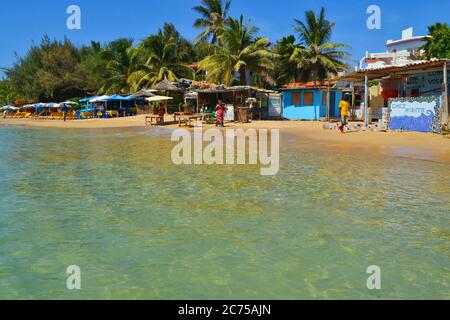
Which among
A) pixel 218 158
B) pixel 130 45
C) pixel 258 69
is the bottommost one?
pixel 218 158

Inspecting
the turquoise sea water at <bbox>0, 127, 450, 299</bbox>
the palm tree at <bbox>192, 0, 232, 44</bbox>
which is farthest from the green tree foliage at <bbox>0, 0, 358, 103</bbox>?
the turquoise sea water at <bbox>0, 127, 450, 299</bbox>

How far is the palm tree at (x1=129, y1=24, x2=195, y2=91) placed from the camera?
4166cm

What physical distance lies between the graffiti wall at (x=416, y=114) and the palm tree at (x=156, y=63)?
24.2 metres

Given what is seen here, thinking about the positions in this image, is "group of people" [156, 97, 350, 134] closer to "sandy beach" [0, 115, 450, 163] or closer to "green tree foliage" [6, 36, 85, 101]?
"sandy beach" [0, 115, 450, 163]

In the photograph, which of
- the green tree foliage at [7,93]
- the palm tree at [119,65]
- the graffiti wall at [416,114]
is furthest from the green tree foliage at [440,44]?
the green tree foliage at [7,93]

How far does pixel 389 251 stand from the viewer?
5.10 m

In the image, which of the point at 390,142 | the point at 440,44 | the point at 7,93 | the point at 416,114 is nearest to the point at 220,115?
the point at 416,114

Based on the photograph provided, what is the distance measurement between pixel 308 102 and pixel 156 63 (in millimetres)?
18327

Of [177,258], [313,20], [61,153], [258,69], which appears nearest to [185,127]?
[258,69]

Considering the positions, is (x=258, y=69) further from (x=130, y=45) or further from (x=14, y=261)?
(x=14, y=261)

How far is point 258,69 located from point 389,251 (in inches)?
1176

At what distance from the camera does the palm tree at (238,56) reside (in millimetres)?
33097

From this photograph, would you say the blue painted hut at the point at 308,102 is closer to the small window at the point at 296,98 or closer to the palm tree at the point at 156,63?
the small window at the point at 296,98

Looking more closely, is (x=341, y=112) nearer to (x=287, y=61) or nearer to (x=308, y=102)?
(x=308, y=102)
